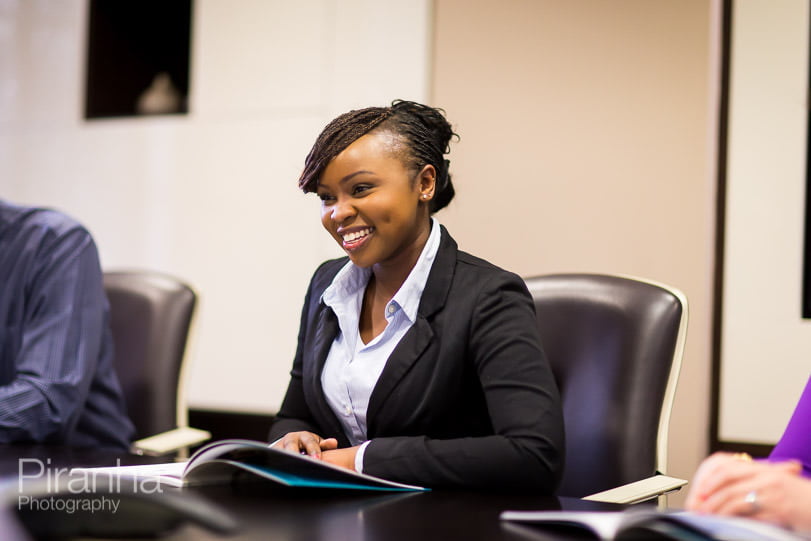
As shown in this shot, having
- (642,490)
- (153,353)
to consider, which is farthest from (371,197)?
(153,353)

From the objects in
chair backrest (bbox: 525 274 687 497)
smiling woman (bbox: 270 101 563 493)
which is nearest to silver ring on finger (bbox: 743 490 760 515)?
smiling woman (bbox: 270 101 563 493)

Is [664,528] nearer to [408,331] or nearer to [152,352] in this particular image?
[408,331]

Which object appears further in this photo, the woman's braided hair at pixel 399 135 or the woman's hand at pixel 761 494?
the woman's braided hair at pixel 399 135

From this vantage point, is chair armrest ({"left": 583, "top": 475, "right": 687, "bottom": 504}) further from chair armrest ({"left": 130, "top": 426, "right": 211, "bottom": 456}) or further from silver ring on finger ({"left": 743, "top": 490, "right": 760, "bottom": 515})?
chair armrest ({"left": 130, "top": 426, "right": 211, "bottom": 456})

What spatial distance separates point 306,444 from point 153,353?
88 centimetres

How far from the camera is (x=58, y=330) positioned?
1.57 meters

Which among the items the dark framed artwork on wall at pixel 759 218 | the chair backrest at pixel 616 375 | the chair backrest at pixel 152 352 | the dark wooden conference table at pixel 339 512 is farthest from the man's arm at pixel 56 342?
the dark framed artwork on wall at pixel 759 218

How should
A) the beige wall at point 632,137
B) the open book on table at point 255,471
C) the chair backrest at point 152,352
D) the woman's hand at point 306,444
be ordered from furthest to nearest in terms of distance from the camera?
the beige wall at point 632,137 < the chair backrest at point 152,352 < the woman's hand at point 306,444 < the open book on table at point 255,471

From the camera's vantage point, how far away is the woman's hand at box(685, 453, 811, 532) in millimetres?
716

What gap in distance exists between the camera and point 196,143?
2.86 m

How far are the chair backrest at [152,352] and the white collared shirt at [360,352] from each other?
0.72 metres

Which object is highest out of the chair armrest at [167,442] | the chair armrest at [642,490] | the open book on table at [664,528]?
the open book on table at [664,528]

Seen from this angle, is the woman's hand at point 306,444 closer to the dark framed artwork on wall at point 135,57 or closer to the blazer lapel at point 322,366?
the blazer lapel at point 322,366

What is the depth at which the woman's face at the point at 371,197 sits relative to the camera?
3.81ft
